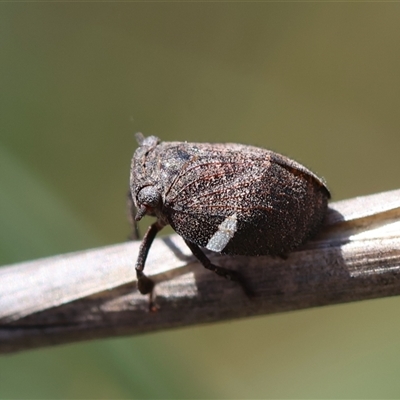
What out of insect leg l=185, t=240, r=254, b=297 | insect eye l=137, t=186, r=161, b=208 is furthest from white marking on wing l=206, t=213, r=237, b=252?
insect eye l=137, t=186, r=161, b=208

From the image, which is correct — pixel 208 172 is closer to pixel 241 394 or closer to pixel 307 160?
pixel 241 394

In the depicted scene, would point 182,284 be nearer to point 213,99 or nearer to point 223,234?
point 223,234

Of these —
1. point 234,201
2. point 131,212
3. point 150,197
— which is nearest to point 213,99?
point 131,212

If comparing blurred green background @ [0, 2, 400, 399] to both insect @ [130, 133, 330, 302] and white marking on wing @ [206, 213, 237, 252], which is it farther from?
white marking on wing @ [206, 213, 237, 252]

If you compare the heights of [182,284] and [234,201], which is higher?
[234,201]

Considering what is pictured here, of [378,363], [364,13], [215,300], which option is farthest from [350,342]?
[364,13]

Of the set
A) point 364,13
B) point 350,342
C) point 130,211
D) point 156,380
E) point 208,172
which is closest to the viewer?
point 208,172
